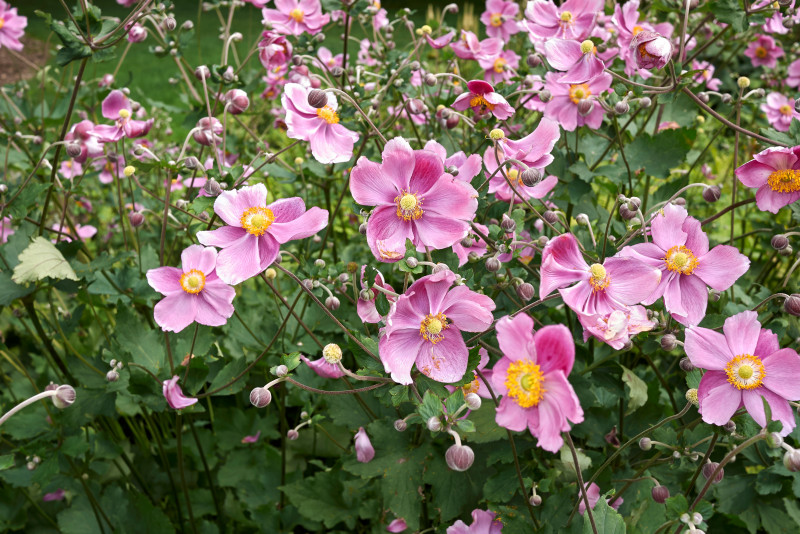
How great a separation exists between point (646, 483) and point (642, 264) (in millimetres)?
790

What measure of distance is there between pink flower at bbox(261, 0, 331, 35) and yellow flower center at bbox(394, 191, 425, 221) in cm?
124

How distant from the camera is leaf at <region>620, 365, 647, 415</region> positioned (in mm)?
1628

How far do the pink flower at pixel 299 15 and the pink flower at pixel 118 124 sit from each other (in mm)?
606

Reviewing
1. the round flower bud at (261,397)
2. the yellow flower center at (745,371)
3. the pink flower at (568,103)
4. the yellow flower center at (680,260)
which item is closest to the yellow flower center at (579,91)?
the pink flower at (568,103)

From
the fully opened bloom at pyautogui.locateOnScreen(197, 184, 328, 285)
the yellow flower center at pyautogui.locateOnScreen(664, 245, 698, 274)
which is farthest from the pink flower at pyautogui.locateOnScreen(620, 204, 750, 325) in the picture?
the fully opened bloom at pyautogui.locateOnScreen(197, 184, 328, 285)

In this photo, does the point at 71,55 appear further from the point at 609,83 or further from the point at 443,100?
the point at 609,83

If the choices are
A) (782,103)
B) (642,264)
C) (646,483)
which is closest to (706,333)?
(642,264)

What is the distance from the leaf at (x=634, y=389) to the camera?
1.63 meters

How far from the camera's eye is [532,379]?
93cm

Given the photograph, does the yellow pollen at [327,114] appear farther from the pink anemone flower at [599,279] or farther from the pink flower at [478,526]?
the pink flower at [478,526]

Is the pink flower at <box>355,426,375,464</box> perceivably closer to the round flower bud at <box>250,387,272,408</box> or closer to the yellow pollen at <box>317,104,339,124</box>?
the round flower bud at <box>250,387,272,408</box>

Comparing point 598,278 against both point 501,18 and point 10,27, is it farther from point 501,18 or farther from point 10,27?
point 10,27

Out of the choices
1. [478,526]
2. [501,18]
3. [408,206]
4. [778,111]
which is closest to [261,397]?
[408,206]

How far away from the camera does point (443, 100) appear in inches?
89.4
